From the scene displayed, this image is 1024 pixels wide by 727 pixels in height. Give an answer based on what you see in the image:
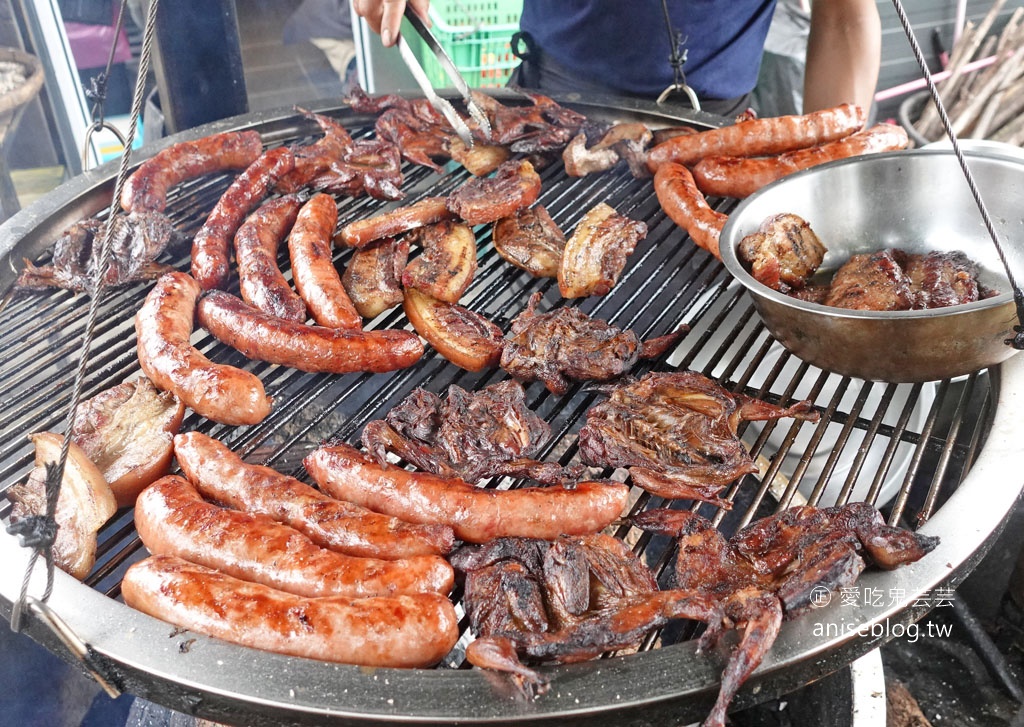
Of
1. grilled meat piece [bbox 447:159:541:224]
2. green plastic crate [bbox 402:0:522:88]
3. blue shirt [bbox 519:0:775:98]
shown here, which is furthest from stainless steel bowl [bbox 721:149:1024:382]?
green plastic crate [bbox 402:0:522:88]

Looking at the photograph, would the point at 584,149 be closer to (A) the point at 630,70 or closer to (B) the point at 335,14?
(A) the point at 630,70

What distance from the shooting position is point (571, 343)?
2.80 metres

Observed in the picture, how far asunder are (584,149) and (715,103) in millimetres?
1700

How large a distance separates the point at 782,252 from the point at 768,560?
1.33m

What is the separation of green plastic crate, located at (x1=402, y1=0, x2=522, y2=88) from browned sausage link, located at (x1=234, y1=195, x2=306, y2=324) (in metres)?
3.07

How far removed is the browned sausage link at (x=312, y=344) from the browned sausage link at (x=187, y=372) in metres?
0.16

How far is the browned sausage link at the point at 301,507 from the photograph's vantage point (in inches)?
81.9

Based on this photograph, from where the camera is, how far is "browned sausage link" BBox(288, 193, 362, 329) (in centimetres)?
295

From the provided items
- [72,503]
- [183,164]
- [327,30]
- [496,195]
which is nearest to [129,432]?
[72,503]

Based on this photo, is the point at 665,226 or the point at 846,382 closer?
the point at 846,382

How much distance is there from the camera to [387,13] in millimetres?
3582

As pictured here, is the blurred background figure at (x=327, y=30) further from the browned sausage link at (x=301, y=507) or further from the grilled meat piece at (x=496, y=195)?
the browned sausage link at (x=301, y=507)

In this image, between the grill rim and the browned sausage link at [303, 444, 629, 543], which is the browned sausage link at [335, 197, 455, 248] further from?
the grill rim

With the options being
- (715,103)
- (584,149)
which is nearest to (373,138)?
(584,149)
